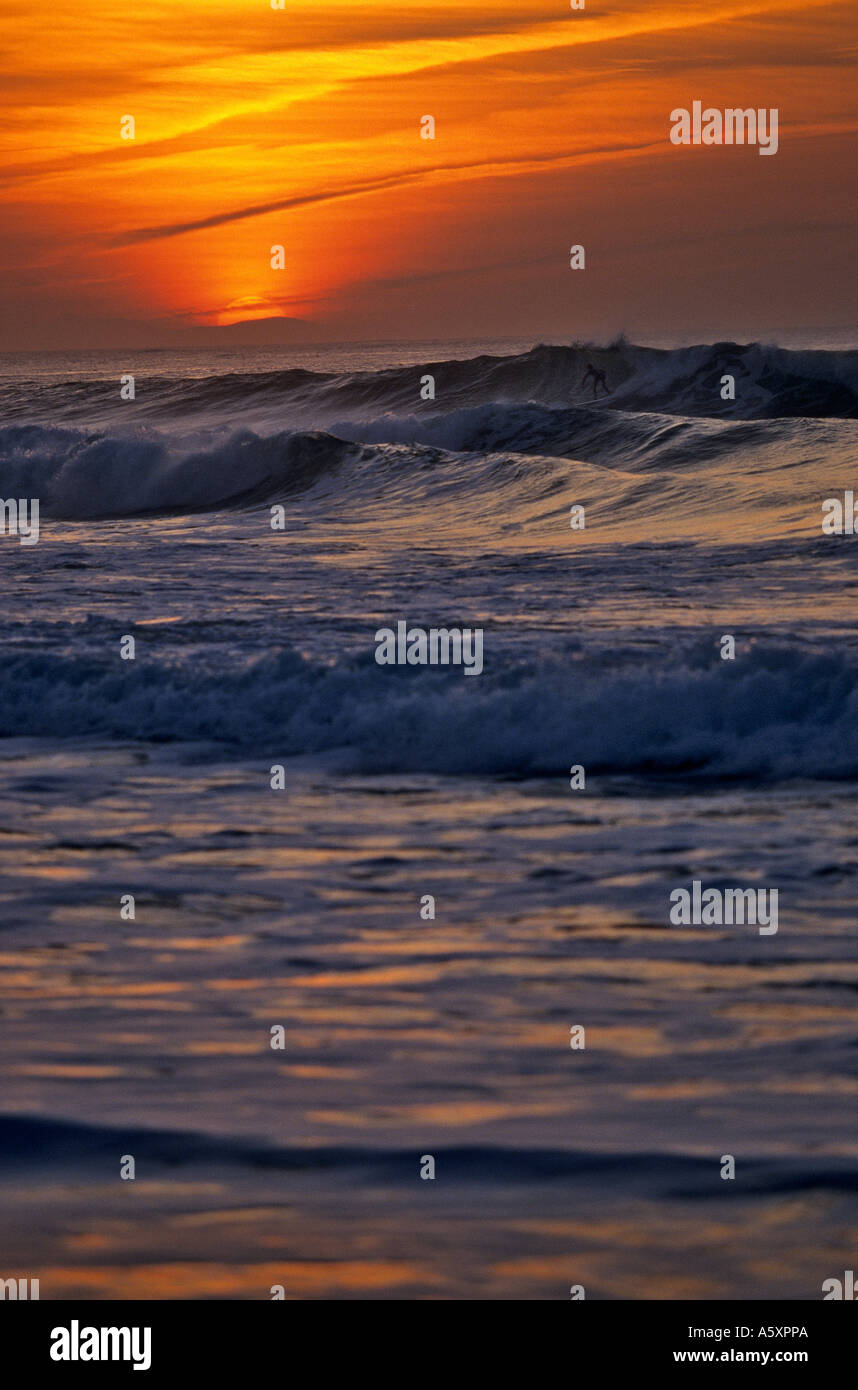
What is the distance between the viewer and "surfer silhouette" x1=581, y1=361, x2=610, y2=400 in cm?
4131

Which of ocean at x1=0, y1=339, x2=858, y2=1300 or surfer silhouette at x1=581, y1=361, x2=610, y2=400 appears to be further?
surfer silhouette at x1=581, y1=361, x2=610, y2=400

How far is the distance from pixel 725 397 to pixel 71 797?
3136cm

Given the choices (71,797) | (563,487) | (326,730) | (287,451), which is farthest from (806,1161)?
(287,451)

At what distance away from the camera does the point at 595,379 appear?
42.0 metres

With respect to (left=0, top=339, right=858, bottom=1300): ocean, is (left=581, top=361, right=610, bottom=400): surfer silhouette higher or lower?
higher

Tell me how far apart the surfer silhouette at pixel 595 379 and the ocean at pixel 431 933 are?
26189 millimetres

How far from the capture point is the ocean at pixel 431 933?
3889 mm

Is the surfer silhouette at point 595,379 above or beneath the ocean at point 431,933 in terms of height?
above

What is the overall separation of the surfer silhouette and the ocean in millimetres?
26189

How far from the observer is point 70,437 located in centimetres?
3622

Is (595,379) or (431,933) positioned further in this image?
(595,379)

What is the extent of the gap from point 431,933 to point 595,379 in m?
37.4

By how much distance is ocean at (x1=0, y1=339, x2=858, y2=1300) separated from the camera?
389 centimetres

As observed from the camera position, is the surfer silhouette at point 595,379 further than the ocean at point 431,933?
Yes
